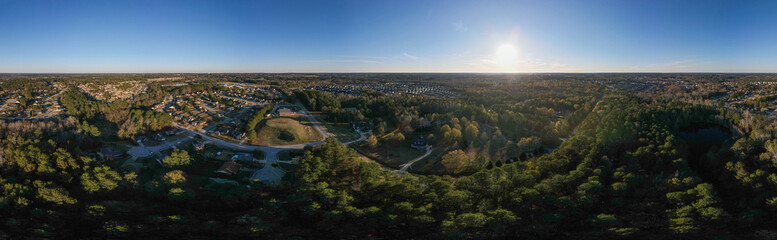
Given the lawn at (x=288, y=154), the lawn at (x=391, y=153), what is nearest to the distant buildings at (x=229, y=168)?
the lawn at (x=288, y=154)

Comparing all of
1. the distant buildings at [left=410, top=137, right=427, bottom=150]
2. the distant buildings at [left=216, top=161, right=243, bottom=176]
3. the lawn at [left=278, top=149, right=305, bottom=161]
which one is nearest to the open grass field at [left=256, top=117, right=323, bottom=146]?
the lawn at [left=278, top=149, right=305, bottom=161]

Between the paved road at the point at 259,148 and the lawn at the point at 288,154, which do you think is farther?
the lawn at the point at 288,154

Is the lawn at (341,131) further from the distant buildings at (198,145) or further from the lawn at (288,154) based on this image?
the distant buildings at (198,145)

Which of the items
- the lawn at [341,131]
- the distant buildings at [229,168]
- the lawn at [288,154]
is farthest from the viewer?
the lawn at [341,131]

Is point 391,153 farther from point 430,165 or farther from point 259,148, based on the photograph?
point 259,148

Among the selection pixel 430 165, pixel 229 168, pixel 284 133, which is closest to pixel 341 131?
pixel 284 133

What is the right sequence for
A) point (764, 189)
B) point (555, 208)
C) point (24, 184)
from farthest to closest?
1. point (24, 184)
2. point (764, 189)
3. point (555, 208)

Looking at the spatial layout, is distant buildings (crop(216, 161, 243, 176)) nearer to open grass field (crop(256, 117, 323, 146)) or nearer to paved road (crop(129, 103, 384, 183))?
paved road (crop(129, 103, 384, 183))

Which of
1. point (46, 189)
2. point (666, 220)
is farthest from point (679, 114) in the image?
point (46, 189)

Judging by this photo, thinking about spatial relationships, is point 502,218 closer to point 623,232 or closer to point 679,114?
point 623,232
